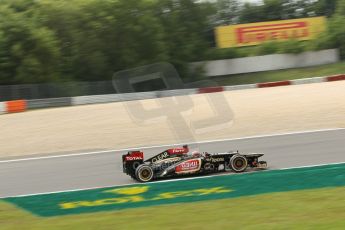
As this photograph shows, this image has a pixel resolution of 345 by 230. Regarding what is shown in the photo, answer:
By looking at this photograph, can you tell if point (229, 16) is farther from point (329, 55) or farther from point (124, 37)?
point (124, 37)

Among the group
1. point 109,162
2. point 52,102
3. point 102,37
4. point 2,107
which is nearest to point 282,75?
point 102,37

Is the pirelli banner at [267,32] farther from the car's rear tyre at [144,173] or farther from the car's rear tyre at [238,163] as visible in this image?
the car's rear tyre at [144,173]

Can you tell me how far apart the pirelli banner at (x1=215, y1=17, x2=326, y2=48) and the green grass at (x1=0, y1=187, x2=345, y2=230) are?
42.6 meters

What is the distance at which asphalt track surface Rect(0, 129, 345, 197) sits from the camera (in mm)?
8039

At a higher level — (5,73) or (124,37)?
(124,37)

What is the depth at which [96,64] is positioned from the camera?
3906 centimetres

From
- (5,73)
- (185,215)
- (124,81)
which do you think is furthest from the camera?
(5,73)

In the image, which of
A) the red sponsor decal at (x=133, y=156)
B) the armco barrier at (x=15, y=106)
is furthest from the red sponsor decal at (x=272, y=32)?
the red sponsor decal at (x=133, y=156)

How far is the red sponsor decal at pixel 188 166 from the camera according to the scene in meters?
7.64

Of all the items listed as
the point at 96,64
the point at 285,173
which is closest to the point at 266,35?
the point at 96,64

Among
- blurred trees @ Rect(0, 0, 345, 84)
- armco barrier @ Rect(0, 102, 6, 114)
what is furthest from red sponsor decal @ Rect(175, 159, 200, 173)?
blurred trees @ Rect(0, 0, 345, 84)

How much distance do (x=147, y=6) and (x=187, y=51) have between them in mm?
5852

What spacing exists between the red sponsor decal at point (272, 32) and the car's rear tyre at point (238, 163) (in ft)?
135

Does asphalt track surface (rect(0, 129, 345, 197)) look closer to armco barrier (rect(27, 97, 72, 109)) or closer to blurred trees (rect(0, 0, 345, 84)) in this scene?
armco barrier (rect(27, 97, 72, 109))
